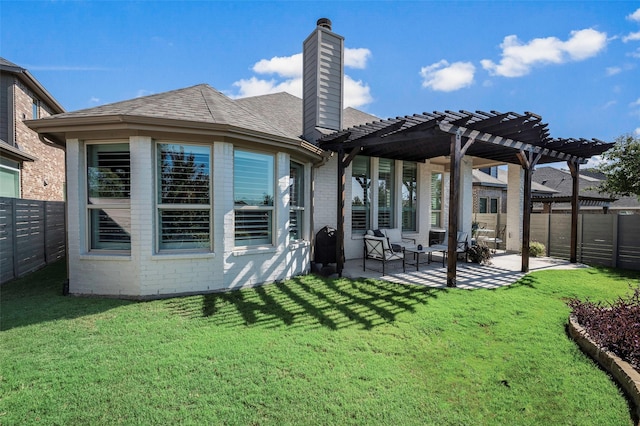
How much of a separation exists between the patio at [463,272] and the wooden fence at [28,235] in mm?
6974

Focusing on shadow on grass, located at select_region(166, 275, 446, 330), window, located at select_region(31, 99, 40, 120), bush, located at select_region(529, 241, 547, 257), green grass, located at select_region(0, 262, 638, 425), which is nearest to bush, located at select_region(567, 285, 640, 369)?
green grass, located at select_region(0, 262, 638, 425)

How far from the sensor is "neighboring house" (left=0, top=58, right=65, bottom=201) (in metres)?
9.70

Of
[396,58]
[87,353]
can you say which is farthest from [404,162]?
[87,353]

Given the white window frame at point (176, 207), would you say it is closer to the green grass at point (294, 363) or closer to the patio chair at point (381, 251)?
the green grass at point (294, 363)

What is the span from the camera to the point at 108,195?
516 centimetres

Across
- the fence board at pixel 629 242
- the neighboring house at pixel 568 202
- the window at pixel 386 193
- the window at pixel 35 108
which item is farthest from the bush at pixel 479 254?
the window at pixel 35 108

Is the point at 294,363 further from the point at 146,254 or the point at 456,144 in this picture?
the point at 456,144

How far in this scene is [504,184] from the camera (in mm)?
17516

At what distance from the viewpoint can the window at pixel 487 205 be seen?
57.2 feet

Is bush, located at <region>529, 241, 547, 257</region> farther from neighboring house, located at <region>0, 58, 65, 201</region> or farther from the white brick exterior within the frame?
neighboring house, located at <region>0, 58, 65, 201</region>

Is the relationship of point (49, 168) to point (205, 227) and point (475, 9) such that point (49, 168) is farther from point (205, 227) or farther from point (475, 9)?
point (475, 9)

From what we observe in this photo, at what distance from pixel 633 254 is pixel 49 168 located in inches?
874

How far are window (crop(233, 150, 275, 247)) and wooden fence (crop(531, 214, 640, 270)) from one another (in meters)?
10.1

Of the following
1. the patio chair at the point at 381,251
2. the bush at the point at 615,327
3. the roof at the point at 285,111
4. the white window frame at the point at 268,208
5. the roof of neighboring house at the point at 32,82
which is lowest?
the bush at the point at 615,327
